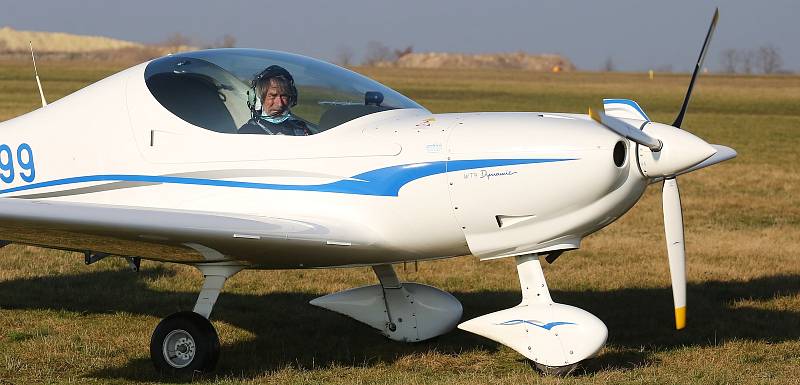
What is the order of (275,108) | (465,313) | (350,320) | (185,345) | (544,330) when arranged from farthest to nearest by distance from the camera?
(465,313), (350,320), (275,108), (185,345), (544,330)

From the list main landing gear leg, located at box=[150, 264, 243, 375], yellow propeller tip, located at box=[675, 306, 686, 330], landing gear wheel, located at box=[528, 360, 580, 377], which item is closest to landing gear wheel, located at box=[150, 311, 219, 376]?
main landing gear leg, located at box=[150, 264, 243, 375]

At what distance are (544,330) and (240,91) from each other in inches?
101

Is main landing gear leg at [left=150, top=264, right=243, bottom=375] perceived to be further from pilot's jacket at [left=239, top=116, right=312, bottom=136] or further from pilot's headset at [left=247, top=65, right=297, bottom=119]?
pilot's headset at [left=247, top=65, right=297, bottom=119]

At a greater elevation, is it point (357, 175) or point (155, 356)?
point (357, 175)

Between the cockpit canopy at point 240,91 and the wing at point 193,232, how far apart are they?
715 millimetres

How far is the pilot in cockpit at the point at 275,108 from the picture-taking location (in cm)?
741

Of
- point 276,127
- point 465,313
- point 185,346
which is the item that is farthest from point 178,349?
point 465,313

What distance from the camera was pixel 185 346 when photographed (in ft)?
24.1

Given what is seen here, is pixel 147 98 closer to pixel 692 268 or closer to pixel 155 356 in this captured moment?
pixel 155 356

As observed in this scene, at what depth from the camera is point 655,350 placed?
26.8 feet

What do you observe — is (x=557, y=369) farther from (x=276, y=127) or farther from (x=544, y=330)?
(x=276, y=127)

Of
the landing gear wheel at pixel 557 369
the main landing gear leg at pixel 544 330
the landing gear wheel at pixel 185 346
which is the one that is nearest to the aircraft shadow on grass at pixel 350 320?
the landing gear wheel at pixel 185 346

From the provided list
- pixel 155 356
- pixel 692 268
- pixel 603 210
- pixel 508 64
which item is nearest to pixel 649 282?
pixel 692 268

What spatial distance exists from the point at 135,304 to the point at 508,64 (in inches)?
7009
